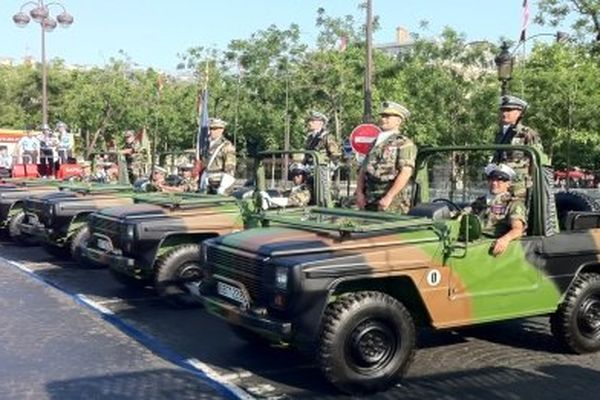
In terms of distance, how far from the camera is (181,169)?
1110 cm

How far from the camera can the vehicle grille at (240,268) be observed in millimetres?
5668

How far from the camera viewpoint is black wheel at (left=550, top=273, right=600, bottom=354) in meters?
6.52

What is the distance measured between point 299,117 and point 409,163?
23991 mm

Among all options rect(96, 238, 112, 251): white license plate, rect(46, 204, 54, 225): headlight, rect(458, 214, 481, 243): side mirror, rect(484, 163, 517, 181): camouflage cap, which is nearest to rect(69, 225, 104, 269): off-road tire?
rect(46, 204, 54, 225): headlight

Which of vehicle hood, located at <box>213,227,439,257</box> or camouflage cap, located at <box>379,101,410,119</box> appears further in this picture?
camouflage cap, located at <box>379,101,410,119</box>

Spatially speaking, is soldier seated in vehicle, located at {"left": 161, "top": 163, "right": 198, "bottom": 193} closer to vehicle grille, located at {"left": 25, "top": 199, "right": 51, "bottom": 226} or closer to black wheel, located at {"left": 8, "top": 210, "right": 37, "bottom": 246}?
vehicle grille, located at {"left": 25, "top": 199, "right": 51, "bottom": 226}

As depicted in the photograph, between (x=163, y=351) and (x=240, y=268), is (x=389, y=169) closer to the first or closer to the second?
(x=240, y=268)

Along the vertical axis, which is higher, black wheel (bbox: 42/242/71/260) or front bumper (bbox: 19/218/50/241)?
front bumper (bbox: 19/218/50/241)

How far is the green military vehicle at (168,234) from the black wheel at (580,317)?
2752mm

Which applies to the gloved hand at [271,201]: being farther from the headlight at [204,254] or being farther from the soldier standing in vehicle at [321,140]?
the headlight at [204,254]

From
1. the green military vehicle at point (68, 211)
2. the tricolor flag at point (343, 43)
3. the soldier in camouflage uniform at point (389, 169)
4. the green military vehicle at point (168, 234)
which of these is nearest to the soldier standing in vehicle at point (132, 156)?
the green military vehicle at point (68, 211)

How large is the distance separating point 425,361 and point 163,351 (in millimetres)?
2049

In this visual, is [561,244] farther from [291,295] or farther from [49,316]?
[49,316]

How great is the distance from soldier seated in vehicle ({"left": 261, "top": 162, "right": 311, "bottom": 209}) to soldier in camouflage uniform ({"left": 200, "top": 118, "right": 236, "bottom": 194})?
1.34 metres
